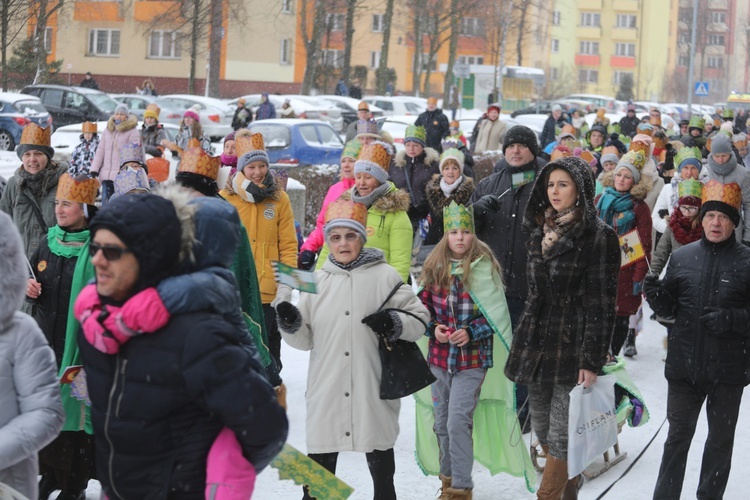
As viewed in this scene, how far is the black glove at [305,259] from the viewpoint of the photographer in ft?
25.0

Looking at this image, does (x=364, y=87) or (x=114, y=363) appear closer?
(x=114, y=363)

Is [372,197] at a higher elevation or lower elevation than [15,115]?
lower

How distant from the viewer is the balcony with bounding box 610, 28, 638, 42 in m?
96.3

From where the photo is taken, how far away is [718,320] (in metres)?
6.09

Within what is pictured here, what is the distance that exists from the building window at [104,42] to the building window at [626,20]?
54.8 m

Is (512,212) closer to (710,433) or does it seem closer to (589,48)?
(710,433)

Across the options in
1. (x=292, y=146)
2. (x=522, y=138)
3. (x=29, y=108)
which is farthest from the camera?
(x=29, y=108)

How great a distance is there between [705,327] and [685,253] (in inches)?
16.3

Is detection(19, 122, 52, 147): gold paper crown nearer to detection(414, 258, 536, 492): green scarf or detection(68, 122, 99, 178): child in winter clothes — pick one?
detection(414, 258, 536, 492): green scarf

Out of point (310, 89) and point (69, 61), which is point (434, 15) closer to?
point (310, 89)

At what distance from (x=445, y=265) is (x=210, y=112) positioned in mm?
28821

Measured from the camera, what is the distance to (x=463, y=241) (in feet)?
21.7

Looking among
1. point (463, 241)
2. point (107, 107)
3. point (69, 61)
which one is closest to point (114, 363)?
point (463, 241)

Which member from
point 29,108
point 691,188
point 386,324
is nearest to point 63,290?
point 386,324
